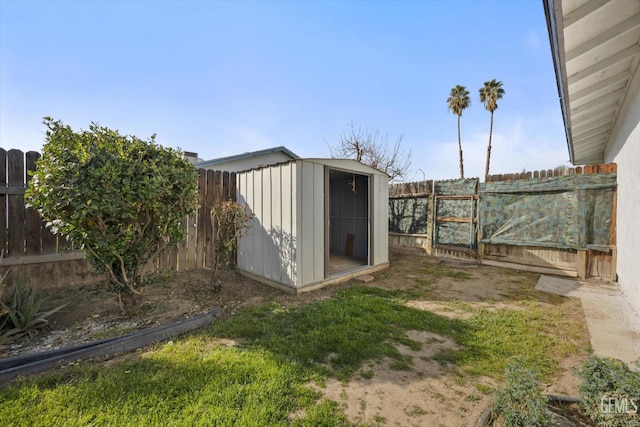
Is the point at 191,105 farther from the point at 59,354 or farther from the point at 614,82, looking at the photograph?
the point at 614,82

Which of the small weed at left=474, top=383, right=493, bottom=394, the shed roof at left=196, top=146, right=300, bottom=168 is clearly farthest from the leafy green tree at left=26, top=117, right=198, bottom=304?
the shed roof at left=196, top=146, right=300, bottom=168

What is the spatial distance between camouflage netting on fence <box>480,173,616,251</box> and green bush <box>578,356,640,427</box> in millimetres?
5067

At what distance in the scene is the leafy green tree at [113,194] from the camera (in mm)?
2641

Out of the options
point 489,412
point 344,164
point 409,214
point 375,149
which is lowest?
point 489,412

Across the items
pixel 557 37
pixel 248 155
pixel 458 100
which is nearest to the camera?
pixel 557 37

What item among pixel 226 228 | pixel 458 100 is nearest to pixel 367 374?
pixel 226 228

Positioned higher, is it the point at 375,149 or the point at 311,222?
the point at 375,149

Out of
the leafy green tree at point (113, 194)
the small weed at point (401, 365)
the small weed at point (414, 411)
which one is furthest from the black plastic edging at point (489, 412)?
the leafy green tree at point (113, 194)

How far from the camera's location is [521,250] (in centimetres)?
603

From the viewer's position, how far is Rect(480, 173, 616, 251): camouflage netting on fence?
16.1 ft

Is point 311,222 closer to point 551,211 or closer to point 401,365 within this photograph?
point 401,365

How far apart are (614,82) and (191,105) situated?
8.71m

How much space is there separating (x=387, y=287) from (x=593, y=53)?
13.8 feet

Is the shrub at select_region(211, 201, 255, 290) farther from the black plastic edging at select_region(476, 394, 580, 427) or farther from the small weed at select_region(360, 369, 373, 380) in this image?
the black plastic edging at select_region(476, 394, 580, 427)
